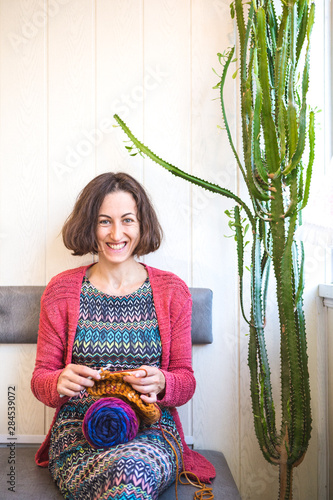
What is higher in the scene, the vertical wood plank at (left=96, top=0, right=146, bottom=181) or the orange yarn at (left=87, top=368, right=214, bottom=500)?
the vertical wood plank at (left=96, top=0, right=146, bottom=181)

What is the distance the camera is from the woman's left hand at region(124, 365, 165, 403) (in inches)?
47.0

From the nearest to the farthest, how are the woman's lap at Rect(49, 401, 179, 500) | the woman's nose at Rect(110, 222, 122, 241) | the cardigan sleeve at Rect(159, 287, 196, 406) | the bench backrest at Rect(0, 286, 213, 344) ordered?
1. the woman's lap at Rect(49, 401, 179, 500)
2. the cardigan sleeve at Rect(159, 287, 196, 406)
3. the woman's nose at Rect(110, 222, 122, 241)
4. the bench backrest at Rect(0, 286, 213, 344)

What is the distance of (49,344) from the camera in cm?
141

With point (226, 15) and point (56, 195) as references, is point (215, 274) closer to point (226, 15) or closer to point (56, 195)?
point (56, 195)

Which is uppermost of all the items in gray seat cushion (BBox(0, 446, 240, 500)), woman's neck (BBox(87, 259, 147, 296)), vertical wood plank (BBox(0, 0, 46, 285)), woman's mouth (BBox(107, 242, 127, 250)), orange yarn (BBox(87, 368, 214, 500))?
vertical wood plank (BBox(0, 0, 46, 285))

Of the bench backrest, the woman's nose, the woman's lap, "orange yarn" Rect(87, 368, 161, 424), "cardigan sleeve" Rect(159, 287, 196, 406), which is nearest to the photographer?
the woman's lap

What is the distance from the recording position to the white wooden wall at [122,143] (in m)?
1.66

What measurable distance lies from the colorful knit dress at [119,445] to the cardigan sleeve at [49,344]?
0.05 m

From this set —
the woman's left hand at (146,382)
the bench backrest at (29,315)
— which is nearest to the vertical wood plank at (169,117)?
the bench backrest at (29,315)

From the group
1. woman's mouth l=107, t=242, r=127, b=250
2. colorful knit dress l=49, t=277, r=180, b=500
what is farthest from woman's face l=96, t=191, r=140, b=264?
colorful knit dress l=49, t=277, r=180, b=500

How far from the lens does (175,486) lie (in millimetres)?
1227

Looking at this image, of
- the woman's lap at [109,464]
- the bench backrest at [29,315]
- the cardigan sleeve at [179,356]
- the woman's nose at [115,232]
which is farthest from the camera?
the bench backrest at [29,315]

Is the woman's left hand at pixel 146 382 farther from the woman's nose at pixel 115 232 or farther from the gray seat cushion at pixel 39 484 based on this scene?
the woman's nose at pixel 115 232

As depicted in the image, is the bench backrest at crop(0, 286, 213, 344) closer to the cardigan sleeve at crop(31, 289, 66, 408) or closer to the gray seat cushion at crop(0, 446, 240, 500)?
the cardigan sleeve at crop(31, 289, 66, 408)
